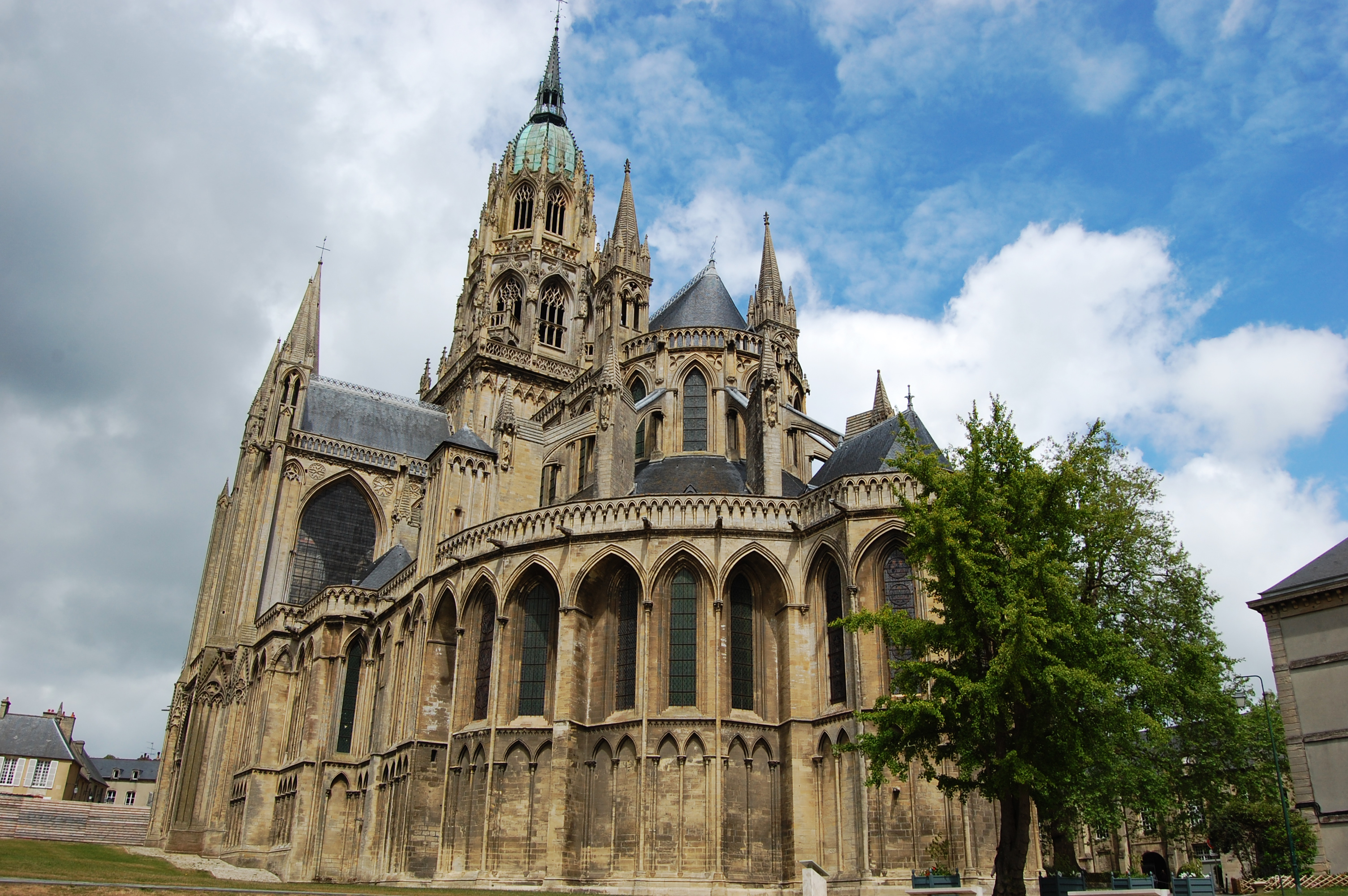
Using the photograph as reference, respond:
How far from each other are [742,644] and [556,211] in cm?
3521

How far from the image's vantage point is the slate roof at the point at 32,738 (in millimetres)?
61031

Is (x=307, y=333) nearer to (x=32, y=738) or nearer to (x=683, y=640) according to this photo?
(x=683, y=640)

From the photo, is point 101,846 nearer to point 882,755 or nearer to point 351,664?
point 351,664

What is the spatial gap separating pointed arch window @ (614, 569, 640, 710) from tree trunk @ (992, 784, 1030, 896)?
10.2 m

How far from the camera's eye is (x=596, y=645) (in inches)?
1012

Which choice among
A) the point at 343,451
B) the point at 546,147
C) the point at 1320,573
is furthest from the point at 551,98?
the point at 1320,573

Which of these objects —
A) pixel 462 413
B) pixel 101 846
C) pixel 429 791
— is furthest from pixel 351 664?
pixel 462 413

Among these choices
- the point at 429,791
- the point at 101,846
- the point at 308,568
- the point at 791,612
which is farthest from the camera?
the point at 308,568

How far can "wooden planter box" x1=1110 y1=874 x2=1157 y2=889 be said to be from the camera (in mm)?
17859

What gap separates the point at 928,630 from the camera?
1706cm

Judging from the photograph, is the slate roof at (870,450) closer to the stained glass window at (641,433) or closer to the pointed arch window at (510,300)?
the stained glass window at (641,433)

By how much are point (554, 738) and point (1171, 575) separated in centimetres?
1437

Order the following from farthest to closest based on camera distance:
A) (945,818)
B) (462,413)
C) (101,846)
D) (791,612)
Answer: (462,413)
(101,846)
(791,612)
(945,818)

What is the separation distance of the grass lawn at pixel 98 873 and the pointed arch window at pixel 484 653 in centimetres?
485
